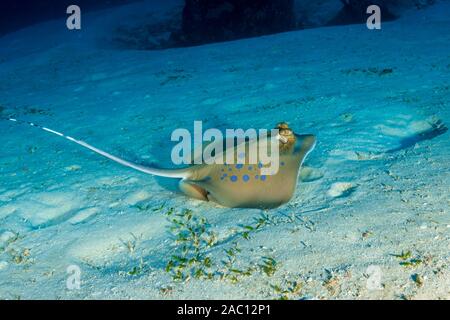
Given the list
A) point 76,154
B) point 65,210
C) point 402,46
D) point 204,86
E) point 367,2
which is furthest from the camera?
point 367,2

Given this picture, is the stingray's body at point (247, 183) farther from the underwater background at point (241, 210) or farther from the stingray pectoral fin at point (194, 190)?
the underwater background at point (241, 210)

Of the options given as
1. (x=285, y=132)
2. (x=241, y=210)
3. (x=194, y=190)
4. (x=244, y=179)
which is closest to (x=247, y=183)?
(x=244, y=179)

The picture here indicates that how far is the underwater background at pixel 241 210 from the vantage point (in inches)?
111

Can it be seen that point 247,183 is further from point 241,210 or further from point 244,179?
point 241,210

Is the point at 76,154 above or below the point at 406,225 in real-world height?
below

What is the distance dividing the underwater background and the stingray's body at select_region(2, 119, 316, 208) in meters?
0.13

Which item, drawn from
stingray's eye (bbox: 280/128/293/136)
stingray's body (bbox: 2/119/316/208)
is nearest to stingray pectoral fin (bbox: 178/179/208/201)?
stingray's body (bbox: 2/119/316/208)

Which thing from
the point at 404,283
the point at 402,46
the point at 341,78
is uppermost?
the point at 402,46

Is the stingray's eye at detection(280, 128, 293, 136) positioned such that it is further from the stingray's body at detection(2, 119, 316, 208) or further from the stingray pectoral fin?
the stingray pectoral fin

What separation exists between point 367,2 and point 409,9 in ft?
5.91

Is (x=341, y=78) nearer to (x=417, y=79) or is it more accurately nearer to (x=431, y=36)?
(x=417, y=79)

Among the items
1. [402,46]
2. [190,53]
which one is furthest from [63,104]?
[402,46]

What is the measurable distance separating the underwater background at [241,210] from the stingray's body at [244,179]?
13 centimetres

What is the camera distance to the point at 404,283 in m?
2.51
